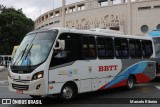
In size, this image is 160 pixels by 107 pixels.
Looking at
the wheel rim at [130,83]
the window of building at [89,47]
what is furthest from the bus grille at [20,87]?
the wheel rim at [130,83]

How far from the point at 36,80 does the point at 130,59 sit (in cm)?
612

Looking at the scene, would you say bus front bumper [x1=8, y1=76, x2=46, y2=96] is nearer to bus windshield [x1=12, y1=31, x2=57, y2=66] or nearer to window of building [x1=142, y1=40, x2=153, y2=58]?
bus windshield [x1=12, y1=31, x2=57, y2=66]

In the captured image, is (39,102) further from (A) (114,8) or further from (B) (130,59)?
(A) (114,8)

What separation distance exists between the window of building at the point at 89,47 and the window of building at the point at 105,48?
1.08 ft

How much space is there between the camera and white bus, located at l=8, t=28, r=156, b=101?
11047 mm

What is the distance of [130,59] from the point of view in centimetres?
1557

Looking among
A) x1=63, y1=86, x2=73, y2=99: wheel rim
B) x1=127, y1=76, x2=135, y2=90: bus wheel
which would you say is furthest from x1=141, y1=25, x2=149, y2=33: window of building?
x1=63, y1=86, x2=73, y2=99: wheel rim

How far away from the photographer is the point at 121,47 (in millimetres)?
15062

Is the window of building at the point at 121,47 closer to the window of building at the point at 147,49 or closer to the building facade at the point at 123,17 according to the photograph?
the window of building at the point at 147,49

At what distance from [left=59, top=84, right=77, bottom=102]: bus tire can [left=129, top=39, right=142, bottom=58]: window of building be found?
4610mm

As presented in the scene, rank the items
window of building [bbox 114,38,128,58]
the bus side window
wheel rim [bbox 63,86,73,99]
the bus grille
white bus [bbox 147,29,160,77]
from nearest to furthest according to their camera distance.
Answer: the bus grille
the bus side window
wheel rim [bbox 63,86,73,99]
window of building [bbox 114,38,128,58]
white bus [bbox 147,29,160,77]

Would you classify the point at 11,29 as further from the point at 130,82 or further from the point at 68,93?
the point at 68,93

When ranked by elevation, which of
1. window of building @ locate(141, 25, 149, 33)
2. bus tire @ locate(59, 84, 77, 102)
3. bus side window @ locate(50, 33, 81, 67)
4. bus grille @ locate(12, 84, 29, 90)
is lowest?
bus tire @ locate(59, 84, 77, 102)

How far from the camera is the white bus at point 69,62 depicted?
11.0 meters
